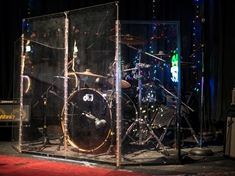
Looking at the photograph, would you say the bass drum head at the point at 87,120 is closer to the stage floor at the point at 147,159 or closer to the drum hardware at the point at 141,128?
the stage floor at the point at 147,159

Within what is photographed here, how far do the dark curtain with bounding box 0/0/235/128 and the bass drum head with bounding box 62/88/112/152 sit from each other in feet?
6.74

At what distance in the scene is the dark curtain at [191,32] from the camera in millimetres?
5508

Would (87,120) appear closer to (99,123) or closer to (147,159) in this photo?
(99,123)

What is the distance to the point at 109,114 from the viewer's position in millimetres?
4016

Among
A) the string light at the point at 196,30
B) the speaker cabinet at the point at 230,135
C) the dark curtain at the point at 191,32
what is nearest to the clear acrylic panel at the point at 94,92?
the speaker cabinet at the point at 230,135

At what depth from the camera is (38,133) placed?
5.02m

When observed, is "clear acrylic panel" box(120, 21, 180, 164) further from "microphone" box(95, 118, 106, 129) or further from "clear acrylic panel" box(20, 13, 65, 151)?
"clear acrylic panel" box(20, 13, 65, 151)

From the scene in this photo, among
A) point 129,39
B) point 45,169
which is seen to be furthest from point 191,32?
point 45,169

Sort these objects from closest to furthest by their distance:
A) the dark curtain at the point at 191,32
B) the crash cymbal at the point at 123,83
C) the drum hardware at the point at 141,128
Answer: the crash cymbal at the point at 123,83 < the drum hardware at the point at 141,128 < the dark curtain at the point at 191,32

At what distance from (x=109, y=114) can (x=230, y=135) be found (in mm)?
1799

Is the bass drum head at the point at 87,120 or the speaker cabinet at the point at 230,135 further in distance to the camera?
the speaker cabinet at the point at 230,135

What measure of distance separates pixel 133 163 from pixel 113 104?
83cm

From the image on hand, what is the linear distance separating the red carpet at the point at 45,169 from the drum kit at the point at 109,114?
0.45 meters

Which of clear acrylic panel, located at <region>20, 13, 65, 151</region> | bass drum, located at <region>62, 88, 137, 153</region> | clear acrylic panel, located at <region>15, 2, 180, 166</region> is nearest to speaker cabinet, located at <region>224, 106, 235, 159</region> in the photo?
clear acrylic panel, located at <region>15, 2, 180, 166</region>
